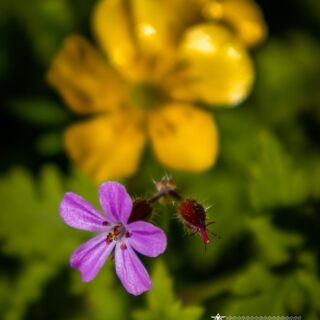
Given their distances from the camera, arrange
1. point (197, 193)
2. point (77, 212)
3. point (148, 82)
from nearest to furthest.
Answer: point (77, 212) → point (148, 82) → point (197, 193)

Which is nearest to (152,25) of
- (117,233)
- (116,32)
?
(116,32)

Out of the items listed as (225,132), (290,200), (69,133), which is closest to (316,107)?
(225,132)

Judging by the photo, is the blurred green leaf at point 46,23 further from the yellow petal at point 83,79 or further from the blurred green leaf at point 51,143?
the yellow petal at point 83,79

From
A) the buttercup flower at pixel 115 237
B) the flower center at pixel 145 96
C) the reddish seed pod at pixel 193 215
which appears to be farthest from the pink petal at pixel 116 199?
the flower center at pixel 145 96

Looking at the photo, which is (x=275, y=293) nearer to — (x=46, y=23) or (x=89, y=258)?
(x=89, y=258)

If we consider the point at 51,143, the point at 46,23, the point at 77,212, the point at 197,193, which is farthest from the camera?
the point at 46,23

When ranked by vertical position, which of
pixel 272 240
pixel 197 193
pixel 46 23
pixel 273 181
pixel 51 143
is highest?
pixel 46 23
